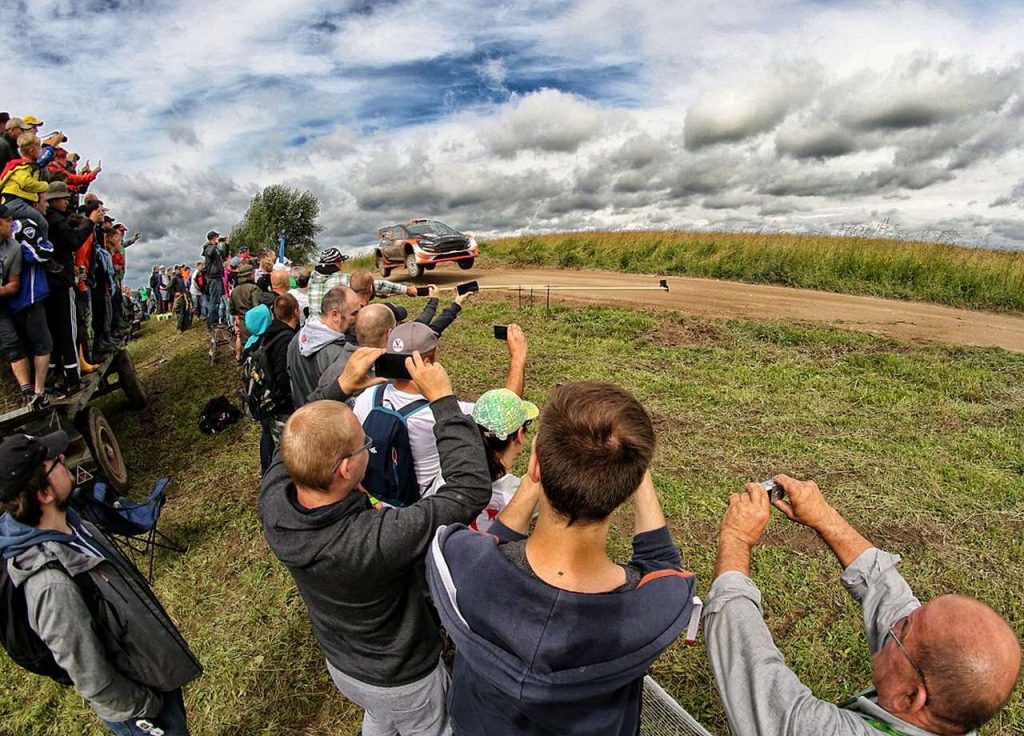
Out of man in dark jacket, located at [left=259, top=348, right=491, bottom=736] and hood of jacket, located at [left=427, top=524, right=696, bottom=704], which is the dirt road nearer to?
man in dark jacket, located at [left=259, top=348, right=491, bottom=736]

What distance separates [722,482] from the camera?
478 centimetres

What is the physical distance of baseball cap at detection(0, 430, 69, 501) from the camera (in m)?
1.84

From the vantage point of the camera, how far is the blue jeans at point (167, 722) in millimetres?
2166

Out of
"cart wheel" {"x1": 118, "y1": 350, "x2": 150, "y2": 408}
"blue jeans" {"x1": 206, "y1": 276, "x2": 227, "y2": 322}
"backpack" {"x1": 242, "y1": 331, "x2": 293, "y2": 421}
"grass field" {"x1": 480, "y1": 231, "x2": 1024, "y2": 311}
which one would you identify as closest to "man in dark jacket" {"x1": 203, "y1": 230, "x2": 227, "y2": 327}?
"blue jeans" {"x1": 206, "y1": 276, "x2": 227, "y2": 322}

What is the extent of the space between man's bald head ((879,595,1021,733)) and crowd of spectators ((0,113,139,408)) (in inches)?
226

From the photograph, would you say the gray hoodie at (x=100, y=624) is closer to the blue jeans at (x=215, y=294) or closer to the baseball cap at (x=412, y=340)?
the baseball cap at (x=412, y=340)

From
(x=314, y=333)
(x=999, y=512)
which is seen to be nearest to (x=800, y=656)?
(x=999, y=512)

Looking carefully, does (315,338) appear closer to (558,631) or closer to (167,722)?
(167,722)

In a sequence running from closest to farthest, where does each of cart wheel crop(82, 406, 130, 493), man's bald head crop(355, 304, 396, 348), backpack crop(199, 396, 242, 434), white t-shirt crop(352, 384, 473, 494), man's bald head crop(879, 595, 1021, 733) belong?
man's bald head crop(879, 595, 1021, 733), white t-shirt crop(352, 384, 473, 494), man's bald head crop(355, 304, 396, 348), cart wheel crop(82, 406, 130, 493), backpack crop(199, 396, 242, 434)

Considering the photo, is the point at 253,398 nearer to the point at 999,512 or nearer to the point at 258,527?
the point at 258,527

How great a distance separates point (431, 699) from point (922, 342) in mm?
9571

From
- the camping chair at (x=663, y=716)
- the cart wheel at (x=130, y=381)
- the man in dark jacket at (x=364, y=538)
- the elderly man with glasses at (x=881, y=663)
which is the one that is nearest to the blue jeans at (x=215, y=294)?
the cart wheel at (x=130, y=381)

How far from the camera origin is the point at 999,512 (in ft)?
13.8

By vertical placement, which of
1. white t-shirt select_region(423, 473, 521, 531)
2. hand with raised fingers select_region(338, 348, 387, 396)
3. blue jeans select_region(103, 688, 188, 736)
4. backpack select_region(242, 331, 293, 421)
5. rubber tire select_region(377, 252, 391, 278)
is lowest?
rubber tire select_region(377, 252, 391, 278)
